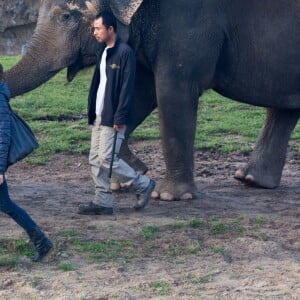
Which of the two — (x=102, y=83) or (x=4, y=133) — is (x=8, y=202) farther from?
(x=102, y=83)

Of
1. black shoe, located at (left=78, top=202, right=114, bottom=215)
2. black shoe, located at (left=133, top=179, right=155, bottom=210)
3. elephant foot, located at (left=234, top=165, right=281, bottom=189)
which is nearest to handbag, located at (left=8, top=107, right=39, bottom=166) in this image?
black shoe, located at (left=78, top=202, right=114, bottom=215)

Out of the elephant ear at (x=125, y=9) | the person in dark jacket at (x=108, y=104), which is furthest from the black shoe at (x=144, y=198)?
the elephant ear at (x=125, y=9)

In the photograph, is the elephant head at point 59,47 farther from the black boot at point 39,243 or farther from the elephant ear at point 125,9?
the black boot at point 39,243

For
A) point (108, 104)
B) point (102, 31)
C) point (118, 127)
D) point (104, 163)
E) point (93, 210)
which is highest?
point (102, 31)

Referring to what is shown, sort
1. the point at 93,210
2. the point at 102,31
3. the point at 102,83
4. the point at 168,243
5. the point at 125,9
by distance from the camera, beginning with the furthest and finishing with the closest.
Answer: the point at 125,9 < the point at 93,210 < the point at 102,83 < the point at 102,31 < the point at 168,243

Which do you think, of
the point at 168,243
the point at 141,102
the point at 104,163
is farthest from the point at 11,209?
the point at 141,102

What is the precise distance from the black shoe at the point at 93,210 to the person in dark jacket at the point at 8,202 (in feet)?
4.50

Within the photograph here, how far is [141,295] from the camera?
659 centimetres

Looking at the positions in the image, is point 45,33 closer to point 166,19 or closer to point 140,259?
point 166,19

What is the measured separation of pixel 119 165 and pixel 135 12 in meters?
1.49

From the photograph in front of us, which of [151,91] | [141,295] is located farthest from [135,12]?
[141,295]

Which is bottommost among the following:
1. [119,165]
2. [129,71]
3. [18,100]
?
[18,100]

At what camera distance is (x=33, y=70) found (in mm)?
9414

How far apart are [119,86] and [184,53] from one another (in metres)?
1.15
